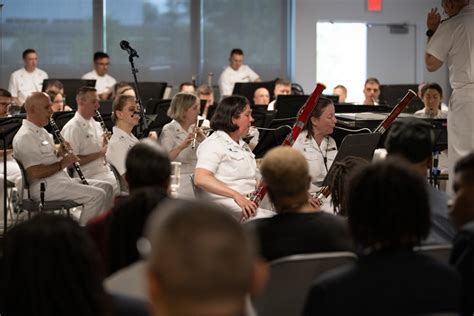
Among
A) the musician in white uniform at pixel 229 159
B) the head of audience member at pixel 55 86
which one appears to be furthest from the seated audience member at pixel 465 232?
the head of audience member at pixel 55 86

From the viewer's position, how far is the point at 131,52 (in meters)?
7.33

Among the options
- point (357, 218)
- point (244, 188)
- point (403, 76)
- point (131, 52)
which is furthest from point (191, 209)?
point (403, 76)

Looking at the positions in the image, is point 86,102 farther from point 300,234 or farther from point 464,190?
point 464,190

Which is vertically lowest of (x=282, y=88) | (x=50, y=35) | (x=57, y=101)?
(x=57, y=101)

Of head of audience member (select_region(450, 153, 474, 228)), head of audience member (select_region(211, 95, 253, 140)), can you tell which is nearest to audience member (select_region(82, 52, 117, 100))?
head of audience member (select_region(211, 95, 253, 140))

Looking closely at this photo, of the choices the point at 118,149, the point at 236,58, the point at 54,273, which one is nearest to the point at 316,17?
the point at 236,58

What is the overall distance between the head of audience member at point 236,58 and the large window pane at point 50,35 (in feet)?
7.09

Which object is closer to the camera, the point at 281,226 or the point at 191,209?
the point at 191,209

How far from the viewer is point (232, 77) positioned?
12.9 metres

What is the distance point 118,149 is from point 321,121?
157cm

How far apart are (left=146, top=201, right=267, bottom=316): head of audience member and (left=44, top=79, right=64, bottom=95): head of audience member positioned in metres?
8.03

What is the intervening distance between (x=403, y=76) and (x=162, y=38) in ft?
13.6

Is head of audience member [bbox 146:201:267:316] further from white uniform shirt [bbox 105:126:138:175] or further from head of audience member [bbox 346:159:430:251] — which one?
white uniform shirt [bbox 105:126:138:175]

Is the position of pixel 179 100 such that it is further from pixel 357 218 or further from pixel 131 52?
pixel 357 218
